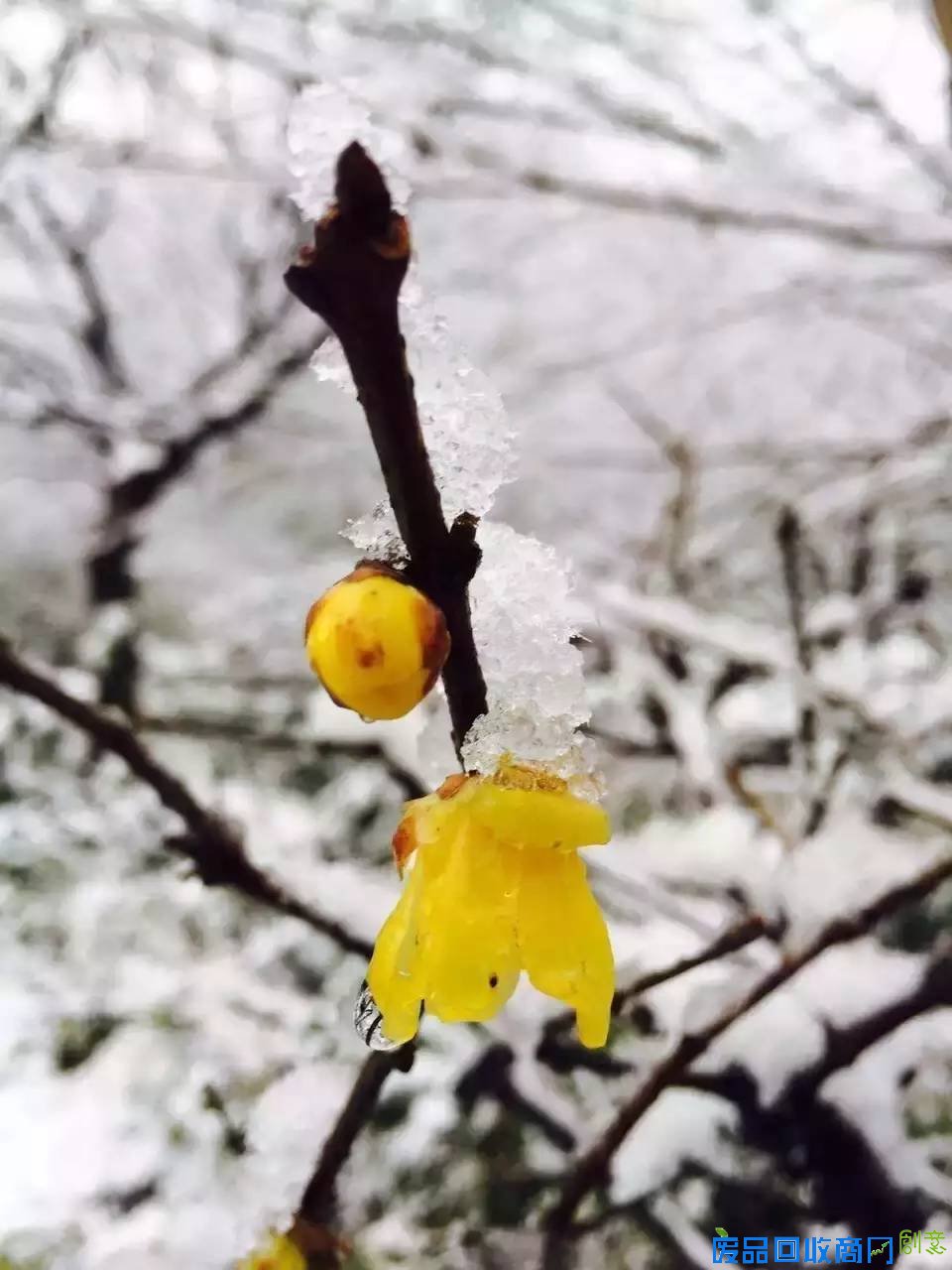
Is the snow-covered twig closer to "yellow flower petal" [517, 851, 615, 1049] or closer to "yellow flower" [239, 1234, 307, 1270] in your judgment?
"yellow flower petal" [517, 851, 615, 1049]

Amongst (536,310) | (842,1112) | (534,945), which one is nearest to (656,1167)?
(842,1112)

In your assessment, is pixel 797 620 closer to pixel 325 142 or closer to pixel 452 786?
pixel 452 786

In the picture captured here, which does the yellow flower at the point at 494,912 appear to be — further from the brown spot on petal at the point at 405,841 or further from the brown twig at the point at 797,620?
the brown twig at the point at 797,620

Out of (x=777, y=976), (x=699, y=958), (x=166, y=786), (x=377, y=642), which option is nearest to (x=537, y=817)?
(x=377, y=642)

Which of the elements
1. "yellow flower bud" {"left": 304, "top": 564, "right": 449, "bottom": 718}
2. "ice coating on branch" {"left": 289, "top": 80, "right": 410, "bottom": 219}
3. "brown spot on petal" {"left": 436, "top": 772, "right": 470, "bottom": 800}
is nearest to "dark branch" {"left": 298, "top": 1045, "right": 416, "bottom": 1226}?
"brown spot on petal" {"left": 436, "top": 772, "right": 470, "bottom": 800}

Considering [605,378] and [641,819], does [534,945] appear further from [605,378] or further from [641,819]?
[605,378]
